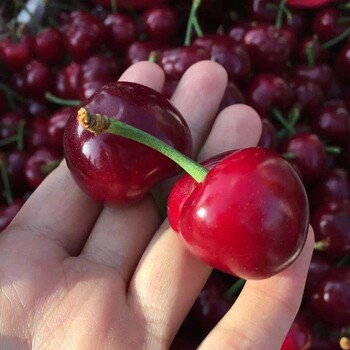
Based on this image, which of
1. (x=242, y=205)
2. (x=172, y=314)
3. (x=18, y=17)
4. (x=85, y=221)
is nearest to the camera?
(x=242, y=205)

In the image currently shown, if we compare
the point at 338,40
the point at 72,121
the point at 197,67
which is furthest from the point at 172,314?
the point at 338,40

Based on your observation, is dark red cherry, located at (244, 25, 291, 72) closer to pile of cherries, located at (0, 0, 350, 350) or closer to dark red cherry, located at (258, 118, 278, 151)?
pile of cherries, located at (0, 0, 350, 350)

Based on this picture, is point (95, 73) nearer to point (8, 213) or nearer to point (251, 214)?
point (8, 213)

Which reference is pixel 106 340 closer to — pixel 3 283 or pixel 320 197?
pixel 3 283

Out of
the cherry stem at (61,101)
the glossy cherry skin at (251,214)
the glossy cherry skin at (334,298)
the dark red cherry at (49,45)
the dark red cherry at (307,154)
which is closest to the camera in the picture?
the glossy cherry skin at (251,214)

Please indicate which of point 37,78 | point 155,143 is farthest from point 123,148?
point 37,78

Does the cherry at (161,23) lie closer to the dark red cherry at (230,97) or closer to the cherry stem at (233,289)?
the dark red cherry at (230,97)

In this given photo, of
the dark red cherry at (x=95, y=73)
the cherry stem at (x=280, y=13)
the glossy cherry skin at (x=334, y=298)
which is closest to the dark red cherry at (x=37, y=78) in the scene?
the dark red cherry at (x=95, y=73)
